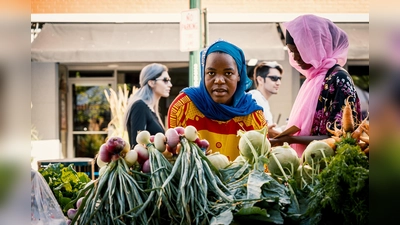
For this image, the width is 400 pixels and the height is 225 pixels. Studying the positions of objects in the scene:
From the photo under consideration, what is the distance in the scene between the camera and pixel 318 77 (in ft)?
10.1

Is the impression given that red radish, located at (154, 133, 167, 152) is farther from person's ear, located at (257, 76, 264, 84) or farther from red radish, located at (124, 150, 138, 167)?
person's ear, located at (257, 76, 264, 84)

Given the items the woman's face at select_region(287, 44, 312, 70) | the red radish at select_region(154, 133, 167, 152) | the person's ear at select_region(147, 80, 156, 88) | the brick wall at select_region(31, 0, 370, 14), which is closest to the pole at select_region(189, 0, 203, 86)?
the person's ear at select_region(147, 80, 156, 88)

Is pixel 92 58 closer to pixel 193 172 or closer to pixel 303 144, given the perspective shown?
pixel 303 144

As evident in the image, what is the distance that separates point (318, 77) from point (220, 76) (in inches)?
26.6

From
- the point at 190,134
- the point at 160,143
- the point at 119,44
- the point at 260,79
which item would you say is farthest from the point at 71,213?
the point at 119,44

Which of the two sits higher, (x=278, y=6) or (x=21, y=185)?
(x=278, y=6)

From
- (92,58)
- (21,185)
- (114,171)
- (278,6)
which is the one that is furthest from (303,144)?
(278,6)

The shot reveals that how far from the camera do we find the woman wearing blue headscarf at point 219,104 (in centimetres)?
270

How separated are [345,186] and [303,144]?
125 centimetres

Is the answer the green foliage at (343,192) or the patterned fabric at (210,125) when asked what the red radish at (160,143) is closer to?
the green foliage at (343,192)

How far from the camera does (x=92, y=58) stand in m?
9.57

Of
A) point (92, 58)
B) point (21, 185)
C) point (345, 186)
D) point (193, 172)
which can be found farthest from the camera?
point (92, 58)

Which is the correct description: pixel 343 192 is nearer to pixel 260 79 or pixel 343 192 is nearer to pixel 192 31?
pixel 192 31

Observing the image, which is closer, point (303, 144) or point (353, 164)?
point (353, 164)
